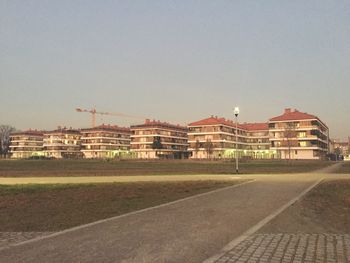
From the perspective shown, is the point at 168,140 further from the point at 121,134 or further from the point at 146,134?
the point at 121,134

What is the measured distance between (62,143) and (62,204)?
17888 cm

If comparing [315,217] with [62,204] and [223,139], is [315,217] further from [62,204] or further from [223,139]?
[223,139]

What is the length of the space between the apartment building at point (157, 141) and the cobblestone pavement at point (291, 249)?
443 ft

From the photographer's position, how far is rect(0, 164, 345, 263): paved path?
652cm

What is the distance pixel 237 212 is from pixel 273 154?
121 meters

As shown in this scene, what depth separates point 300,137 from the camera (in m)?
114

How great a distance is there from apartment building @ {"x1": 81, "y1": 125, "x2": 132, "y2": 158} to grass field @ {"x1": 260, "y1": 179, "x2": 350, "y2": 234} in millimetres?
149841

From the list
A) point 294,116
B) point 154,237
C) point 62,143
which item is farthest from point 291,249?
point 62,143

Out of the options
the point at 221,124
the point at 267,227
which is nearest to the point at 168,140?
the point at 221,124

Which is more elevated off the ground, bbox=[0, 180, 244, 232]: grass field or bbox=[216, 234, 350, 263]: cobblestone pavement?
bbox=[0, 180, 244, 232]: grass field

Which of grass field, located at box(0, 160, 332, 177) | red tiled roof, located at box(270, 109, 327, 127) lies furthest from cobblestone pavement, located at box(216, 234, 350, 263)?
red tiled roof, located at box(270, 109, 327, 127)

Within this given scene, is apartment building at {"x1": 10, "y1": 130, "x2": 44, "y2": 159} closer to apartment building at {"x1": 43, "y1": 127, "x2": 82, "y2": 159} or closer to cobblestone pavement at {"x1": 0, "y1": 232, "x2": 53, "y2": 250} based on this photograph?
apartment building at {"x1": 43, "y1": 127, "x2": 82, "y2": 159}

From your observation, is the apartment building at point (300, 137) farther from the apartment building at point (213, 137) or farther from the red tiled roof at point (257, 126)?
the red tiled roof at point (257, 126)

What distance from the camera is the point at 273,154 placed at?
128 meters
